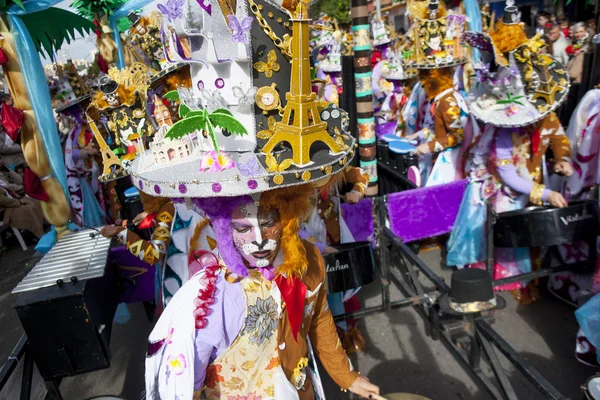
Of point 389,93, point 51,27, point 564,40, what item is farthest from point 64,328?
point 564,40

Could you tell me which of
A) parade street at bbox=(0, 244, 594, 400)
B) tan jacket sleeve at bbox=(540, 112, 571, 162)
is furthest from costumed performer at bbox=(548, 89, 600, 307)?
parade street at bbox=(0, 244, 594, 400)

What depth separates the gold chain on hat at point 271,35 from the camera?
1.33 meters

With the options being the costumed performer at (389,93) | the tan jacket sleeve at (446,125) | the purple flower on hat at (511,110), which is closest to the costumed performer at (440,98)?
the tan jacket sleeve at (446,125)

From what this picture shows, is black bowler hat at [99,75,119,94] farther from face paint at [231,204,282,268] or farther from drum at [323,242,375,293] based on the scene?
face paint at [231,204,282,268]

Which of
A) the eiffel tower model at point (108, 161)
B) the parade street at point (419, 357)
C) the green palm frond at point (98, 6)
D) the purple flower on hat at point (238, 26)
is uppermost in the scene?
the green palm frond at point (98, 6)

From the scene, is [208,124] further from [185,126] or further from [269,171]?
[269,171]

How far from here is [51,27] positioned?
135 inches

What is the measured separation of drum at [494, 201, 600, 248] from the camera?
298 centimetres

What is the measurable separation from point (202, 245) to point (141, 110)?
46.3 inches

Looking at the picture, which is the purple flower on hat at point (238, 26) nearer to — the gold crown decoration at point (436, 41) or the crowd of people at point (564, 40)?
the gold crown decoration at point (436, 41)

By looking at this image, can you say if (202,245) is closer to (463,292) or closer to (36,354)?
(36,354)

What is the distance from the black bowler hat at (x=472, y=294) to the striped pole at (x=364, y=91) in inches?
84.4

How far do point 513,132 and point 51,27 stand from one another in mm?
3929

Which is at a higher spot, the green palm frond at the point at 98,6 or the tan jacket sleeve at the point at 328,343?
the green palm frond at the point at 98,6
